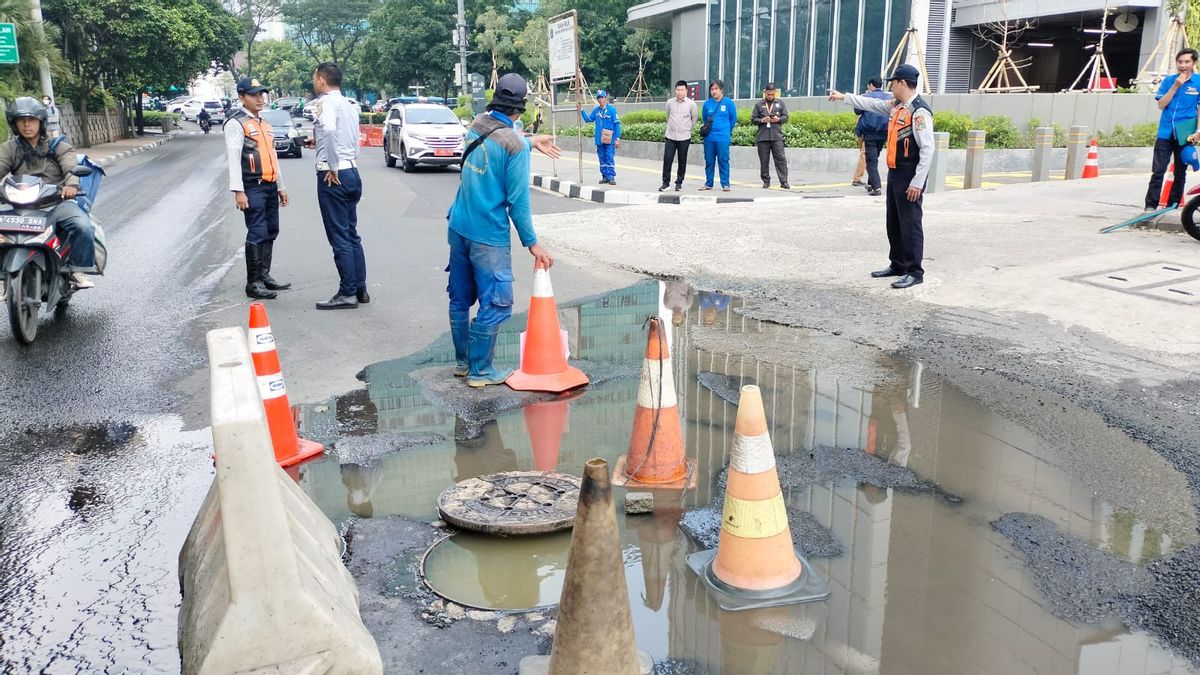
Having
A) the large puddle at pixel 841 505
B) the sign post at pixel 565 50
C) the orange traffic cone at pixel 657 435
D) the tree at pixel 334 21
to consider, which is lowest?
the large puddle at pixel 841 505

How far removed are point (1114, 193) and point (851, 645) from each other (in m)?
12.5

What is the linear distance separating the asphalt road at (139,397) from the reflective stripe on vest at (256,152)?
1083 millimetres

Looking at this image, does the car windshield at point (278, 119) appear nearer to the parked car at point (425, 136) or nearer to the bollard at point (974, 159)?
the parked car at point (425, 136)

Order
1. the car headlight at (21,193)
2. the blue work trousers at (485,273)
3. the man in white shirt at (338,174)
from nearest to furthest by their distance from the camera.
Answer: the blue work trousers at (485,273), the car headlight at (21,193), the man in white shirt at (338,174)

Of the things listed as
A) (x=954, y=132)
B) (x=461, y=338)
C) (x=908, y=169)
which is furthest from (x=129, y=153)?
(x=908, y=169)

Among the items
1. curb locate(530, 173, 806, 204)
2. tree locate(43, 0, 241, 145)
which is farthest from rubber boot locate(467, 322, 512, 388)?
tree locate(43, 0, 241, 145)

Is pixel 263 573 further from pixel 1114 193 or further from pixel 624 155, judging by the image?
pixel 624 155

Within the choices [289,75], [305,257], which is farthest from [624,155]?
[289,75]

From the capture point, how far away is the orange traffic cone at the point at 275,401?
14.8ft

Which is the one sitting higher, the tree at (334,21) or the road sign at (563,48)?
the tree at (334,21)

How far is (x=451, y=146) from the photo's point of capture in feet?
68.3

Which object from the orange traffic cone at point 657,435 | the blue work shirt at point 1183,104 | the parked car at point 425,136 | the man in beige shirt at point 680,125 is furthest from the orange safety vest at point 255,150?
the parked car at point 425,136

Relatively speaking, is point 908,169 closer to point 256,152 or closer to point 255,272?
point 256,152

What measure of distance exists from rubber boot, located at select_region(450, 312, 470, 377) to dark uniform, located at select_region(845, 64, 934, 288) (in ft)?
12.9
